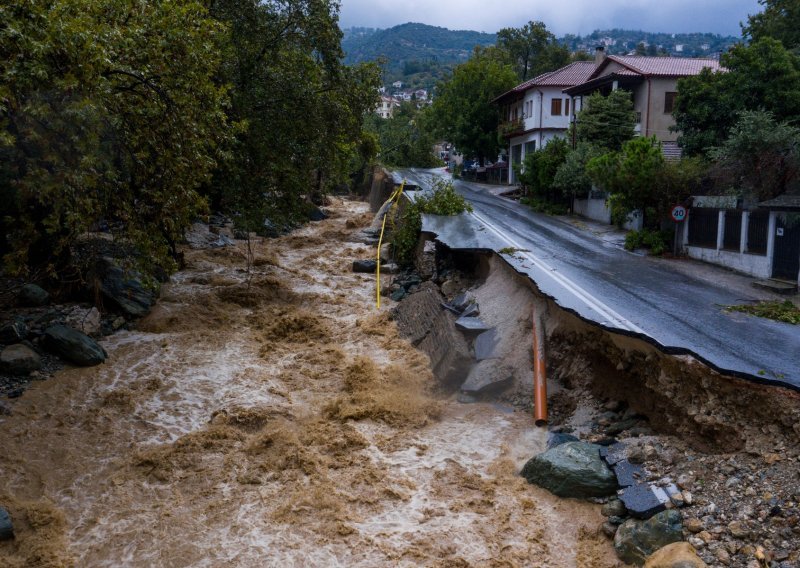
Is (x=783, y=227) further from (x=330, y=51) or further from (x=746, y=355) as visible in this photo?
(x=330, y=51)

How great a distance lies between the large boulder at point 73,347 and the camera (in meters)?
13.7

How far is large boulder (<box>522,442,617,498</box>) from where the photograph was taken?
29.2 feet

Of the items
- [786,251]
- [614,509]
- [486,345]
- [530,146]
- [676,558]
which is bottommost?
[614,509]

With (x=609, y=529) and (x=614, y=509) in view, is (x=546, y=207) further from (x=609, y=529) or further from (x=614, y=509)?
(x=609, y=529)

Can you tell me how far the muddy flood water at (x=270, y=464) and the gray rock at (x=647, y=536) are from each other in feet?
0.89

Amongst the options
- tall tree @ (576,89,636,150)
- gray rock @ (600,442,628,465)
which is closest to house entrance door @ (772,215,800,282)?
gray rock @ (600,442,628,465)

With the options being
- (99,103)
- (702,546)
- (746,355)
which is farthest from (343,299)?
(702,546)

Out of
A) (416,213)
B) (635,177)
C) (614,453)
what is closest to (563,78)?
(416,213)

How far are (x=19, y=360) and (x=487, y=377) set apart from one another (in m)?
8.93

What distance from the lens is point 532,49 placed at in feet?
230

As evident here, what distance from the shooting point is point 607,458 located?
923cm

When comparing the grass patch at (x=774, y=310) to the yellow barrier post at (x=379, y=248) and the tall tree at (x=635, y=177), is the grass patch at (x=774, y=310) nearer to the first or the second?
the tall tree at (x=635, y=177)

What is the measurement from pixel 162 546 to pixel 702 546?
631 cm

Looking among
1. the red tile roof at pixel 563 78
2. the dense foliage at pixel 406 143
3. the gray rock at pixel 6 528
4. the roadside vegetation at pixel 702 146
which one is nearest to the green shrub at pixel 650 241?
the roadside vegetation at pixel 702 146
